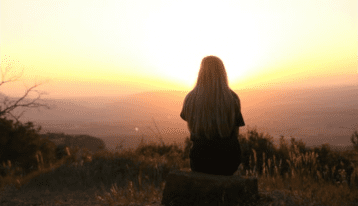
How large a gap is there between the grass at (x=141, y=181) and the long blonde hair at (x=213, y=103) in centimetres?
111

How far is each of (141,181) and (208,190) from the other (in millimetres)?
2771

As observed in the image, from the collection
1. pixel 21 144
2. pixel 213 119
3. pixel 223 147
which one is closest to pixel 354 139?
pixel 223 147

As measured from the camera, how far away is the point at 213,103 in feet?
14.3

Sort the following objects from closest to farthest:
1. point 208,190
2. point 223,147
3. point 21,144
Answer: point 208,190
point 223,147
point 21,144

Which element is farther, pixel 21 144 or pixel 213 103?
pixel 21 144

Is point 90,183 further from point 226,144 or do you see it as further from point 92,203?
point 226,144

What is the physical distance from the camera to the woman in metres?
4.36

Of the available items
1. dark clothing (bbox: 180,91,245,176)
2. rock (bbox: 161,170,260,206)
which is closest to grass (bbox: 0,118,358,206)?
rock (bbox: 161,170,260,206)

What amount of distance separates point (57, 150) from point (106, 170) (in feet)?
21.3

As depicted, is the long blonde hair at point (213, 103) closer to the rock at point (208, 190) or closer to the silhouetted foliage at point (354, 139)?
the rock at point (208, 190)

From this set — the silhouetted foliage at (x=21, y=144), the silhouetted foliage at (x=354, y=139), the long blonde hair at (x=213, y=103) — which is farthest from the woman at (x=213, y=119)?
the silhouetted foliage at (x=21, y=144)

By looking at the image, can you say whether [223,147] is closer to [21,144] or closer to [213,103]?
[213,103]

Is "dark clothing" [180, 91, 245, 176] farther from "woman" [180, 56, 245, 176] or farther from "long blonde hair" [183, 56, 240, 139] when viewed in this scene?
"long blonde hair" [183, 56, 240, 139]

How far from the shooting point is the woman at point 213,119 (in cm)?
436
